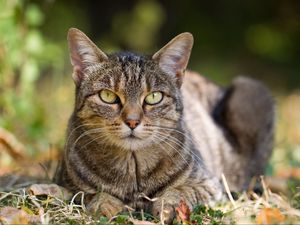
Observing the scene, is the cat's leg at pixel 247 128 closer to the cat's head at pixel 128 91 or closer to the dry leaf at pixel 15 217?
the cat's head at pixel 128 91

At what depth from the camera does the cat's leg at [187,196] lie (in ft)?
12.9

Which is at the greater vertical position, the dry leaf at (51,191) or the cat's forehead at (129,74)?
the cat's forehead at (129,74)

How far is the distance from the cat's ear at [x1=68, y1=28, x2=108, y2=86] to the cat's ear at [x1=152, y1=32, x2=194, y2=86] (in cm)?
37

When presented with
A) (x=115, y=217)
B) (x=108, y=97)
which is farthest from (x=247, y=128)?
(x=115, y=217)

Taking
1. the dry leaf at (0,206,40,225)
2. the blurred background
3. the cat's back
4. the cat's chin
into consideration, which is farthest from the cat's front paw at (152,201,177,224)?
the blurred background

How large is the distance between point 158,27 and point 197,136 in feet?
23.5

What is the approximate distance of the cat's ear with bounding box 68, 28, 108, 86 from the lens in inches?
170

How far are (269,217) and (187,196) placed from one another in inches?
30.8

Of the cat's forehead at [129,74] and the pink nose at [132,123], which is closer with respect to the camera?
the pink nose at [132,123]

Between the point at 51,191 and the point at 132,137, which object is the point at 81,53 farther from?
the point at 51,191

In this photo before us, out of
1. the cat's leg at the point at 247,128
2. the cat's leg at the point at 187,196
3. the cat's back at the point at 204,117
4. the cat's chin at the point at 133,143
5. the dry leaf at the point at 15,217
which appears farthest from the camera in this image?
the cat's leg at the point at 247,128

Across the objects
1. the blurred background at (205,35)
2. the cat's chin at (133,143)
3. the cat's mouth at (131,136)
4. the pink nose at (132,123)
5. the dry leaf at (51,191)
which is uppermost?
the blurred background at (205,35)

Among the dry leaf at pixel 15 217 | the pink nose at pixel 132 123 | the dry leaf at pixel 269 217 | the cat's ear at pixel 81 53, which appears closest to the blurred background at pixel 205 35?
the cat's ear at pixel 81 53

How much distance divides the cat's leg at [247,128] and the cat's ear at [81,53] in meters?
1.80
